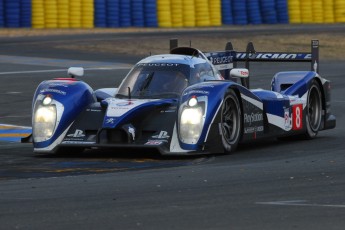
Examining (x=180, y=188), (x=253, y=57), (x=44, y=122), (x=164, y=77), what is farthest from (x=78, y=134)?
(x=253, y=57)

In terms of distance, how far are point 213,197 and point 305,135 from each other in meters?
6.43

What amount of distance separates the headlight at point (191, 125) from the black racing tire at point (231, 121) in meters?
0.44

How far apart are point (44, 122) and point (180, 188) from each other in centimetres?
407

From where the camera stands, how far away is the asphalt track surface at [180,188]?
328 inches

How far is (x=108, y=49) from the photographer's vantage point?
3738 centimetres

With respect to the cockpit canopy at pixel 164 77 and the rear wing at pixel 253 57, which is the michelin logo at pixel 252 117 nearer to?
the cockpit canopy at pixel 164 77

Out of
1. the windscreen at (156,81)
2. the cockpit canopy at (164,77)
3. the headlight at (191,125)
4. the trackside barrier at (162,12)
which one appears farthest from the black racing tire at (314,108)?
the trackside barrier at (162,12)

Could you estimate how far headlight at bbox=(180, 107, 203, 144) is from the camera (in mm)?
13281

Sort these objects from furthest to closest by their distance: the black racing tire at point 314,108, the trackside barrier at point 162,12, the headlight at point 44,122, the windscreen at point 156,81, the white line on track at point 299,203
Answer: the trackside barrier at point 162,12 < the black racing tire at point 314,108 < the windscreen at point 156,81 < the headlight at point 44,122 < the white line on track at point 299,203

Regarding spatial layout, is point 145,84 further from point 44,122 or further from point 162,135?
point 44,122

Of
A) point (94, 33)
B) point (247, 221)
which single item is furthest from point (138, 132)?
point (94, 33)

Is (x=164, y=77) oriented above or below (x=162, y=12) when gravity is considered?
below

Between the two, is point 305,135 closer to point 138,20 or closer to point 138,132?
point 138,132

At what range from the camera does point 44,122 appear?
13906 mm
